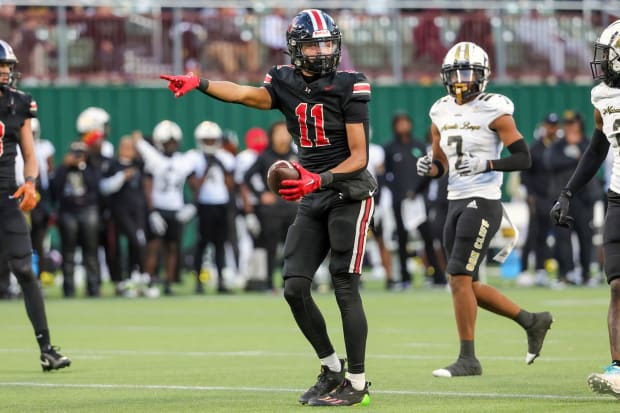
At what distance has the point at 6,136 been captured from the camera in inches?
404

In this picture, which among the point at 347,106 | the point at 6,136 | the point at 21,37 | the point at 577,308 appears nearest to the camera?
the point at 347,106

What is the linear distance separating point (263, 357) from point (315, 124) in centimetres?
327

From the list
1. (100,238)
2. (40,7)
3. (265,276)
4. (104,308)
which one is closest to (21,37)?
(40,7)

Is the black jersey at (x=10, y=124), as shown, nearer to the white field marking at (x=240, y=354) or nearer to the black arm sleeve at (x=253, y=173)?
the white field marking at (x=240, y=354)

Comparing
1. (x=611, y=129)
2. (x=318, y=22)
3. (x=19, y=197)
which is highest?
(x=318, y=22)

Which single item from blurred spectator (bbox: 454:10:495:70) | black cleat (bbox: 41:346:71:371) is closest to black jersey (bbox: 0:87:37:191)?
black cleat (bbox: 41:346:71:371)

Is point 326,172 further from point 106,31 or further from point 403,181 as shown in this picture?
point 106,31

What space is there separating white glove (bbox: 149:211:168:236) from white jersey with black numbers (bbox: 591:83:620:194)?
1183 centimetres

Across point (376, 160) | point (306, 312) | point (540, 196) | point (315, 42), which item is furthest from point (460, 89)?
point (376, 160)

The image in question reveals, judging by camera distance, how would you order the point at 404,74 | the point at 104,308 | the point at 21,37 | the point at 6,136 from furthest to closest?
the point at 404,74 → the point at 21,37 → the point at 104,308 → the point at 6,136

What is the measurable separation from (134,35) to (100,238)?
5.39m

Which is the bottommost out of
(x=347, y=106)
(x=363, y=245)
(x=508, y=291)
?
(x=508, y=291)

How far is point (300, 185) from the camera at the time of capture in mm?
7539

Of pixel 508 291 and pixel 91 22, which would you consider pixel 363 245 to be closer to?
pixel 508 291
